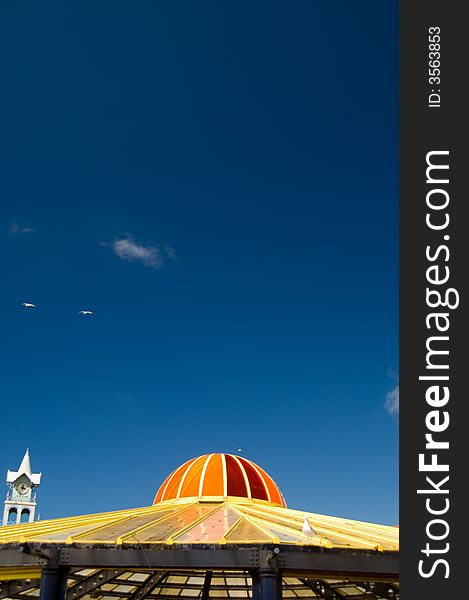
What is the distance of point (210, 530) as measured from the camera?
13977 millimetres

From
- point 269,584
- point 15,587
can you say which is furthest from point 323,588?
point 15,587

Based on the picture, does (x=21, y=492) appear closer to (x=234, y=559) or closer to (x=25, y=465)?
(x=25, y=465)

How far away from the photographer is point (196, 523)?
15391mm

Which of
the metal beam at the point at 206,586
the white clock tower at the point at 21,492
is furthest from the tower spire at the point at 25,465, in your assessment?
the metal beam at the point at 206,586

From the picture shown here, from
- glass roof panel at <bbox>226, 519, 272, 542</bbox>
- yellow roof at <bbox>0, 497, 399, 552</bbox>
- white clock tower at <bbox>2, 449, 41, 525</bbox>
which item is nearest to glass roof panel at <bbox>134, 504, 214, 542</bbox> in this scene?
yellow roof at <bbox>0, 497, 399, 552</bbox>

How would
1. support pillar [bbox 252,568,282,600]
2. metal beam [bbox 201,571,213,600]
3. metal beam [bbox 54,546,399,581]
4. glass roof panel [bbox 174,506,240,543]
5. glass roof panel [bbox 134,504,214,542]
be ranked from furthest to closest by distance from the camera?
1. metal beam [bbox 201,571,213,600]
2. glass roof panel [bbox 134,504,214,542]
3. glass roof panel [bbox 174,506,240,543]
4. metal beam [bbox 54,546,399,581]
5. support pillar [bbox 252,568,282,600]

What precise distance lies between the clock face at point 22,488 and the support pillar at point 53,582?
286ft

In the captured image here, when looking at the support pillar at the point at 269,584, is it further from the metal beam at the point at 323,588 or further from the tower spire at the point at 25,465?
the tower spire at the point at 25,465

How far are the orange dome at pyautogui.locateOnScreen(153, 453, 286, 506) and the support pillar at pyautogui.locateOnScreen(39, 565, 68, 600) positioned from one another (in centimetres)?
948

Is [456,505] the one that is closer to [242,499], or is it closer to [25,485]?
[242,499]

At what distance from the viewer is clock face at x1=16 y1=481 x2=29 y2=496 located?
91.2 m

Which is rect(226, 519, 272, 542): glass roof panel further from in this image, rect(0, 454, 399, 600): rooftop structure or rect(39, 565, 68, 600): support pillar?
rect(39, 565, 68, 600): support pillar

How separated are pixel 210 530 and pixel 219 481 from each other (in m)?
8.16

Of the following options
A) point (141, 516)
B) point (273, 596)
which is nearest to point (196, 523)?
point (141, 516)
